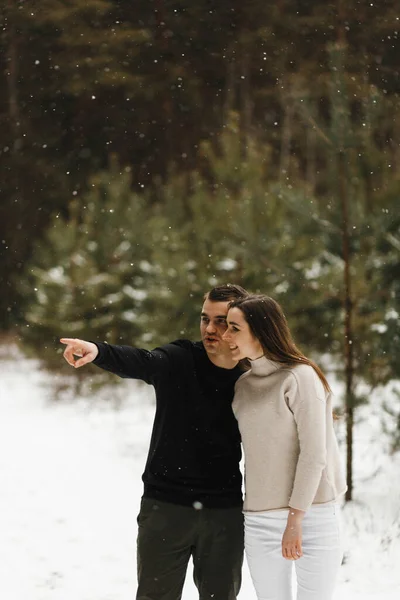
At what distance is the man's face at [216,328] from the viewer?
2994 mm

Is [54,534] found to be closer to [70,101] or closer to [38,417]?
[38,417]

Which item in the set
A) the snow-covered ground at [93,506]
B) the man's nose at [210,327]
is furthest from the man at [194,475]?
the snow-covered ground at [93,506]

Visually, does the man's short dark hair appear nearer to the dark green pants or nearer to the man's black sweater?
the man's black sweater

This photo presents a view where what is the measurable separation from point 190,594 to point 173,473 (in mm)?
2401

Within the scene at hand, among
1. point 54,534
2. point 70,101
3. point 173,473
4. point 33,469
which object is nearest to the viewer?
point 173,473

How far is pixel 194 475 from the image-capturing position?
297 centimetres

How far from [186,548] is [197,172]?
854 centimetres

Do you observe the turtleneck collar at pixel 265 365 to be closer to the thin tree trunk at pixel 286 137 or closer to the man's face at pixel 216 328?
the man's face at pixel 216 328

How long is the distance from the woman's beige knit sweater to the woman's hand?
4 centimetres

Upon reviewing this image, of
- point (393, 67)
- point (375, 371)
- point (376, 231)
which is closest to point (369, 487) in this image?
point (375, 371)

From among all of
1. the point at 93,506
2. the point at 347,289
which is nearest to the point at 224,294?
the point at 347,289

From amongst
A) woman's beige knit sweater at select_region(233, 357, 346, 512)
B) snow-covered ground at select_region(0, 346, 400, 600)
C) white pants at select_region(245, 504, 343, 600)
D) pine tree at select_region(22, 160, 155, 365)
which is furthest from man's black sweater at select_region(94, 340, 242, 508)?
pine tree at select_region(22, 160, 155, 365)

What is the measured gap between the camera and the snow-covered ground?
531cm

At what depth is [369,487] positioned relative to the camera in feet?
24.9
